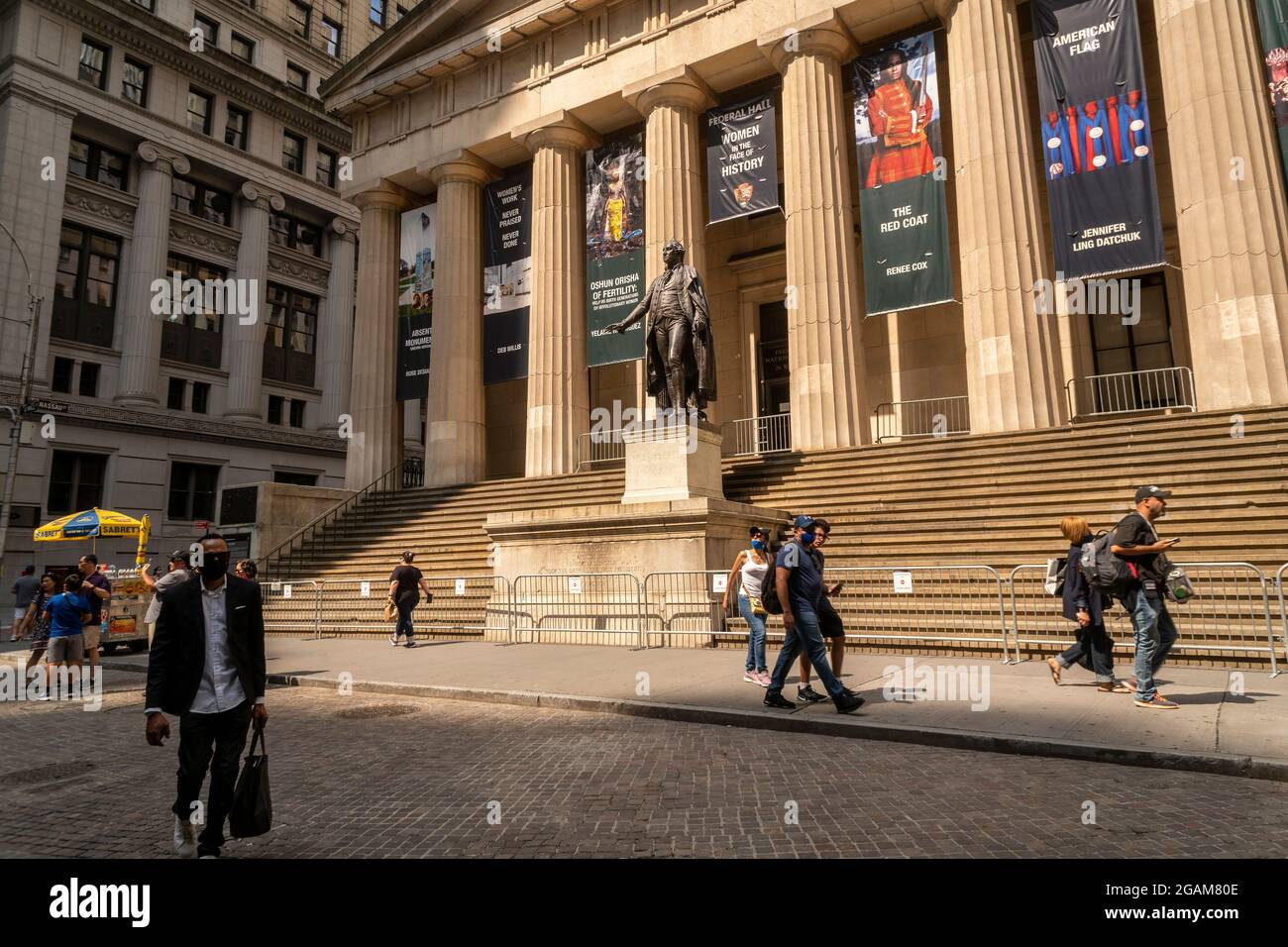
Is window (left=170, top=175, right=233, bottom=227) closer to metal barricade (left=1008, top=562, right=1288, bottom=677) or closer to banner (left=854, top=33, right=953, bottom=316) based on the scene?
banner (left=854, top=33, right=953, bottom=316)

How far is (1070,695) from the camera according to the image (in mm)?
7531

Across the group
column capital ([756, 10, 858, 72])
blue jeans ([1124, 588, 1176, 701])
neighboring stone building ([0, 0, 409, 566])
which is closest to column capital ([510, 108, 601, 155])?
column capital ([756, 10, 858, 72])

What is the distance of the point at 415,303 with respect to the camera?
27703 mm

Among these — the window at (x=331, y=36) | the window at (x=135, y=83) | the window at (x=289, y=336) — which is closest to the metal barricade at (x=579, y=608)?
the window at (x=289, y=336)

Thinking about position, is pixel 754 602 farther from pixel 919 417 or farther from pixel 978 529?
pixel 919 417

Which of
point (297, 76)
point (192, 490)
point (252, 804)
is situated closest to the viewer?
point (252, 804)

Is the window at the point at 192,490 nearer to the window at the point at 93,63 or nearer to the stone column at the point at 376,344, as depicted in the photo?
the stone column at the point at 376,344

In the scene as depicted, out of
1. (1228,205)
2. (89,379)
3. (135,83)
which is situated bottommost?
(1228,205)

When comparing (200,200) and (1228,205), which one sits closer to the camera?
(1228,205)

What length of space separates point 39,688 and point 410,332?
1860 centimetres

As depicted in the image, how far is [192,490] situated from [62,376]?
6.52 m

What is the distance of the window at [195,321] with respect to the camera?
34.8 meters

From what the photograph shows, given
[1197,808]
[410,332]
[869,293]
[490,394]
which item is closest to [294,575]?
[410,332]

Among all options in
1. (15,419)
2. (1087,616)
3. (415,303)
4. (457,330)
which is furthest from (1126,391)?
(15,419)
